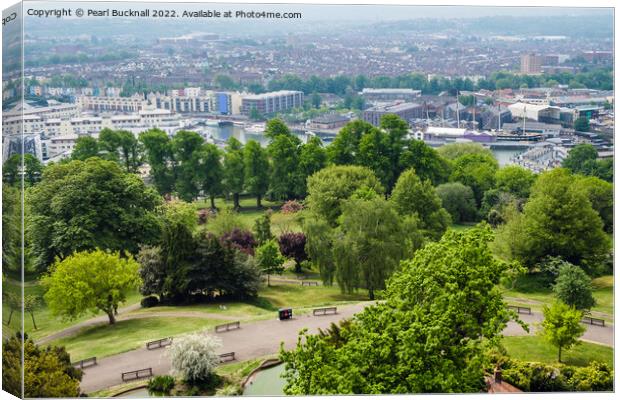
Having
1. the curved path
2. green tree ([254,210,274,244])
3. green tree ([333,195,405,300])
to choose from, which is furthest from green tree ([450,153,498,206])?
the curved path

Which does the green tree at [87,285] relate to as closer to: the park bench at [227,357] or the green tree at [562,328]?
the park bench at [227,357]

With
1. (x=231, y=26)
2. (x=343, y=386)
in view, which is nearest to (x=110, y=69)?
(x=231, y=26)

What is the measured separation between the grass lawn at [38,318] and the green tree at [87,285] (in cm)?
21

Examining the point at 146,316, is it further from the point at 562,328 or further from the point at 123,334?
the point at 562,328

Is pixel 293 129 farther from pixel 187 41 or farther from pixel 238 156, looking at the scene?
pixel 187 41

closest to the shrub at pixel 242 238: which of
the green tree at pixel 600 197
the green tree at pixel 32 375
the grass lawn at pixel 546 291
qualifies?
the grass lawn at pixel 546 291

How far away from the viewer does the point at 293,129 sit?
46219 millimetres

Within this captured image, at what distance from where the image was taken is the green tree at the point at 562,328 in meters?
25.9

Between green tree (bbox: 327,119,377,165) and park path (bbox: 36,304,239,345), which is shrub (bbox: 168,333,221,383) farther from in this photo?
green tree (bbox: 327,119,377,165)

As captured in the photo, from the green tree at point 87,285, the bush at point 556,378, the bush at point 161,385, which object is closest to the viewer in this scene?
the bush at point 161,385

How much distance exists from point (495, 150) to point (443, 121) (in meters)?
2.33

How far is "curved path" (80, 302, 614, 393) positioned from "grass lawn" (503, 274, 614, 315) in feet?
4.53

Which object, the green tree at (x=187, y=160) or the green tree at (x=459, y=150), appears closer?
the green tree at (x=187, y=160)

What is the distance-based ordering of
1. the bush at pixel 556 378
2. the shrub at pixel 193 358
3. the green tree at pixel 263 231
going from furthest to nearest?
the green tree at pixel 263 231, the shrub at pixel 193 358, the bush at pixel 556 378
